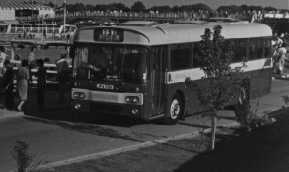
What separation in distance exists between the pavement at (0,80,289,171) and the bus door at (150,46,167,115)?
57cm

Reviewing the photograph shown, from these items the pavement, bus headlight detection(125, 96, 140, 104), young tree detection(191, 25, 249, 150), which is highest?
young tree detection(191, 25, 249, 150)

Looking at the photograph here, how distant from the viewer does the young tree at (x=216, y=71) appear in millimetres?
12297

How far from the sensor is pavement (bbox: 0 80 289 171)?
12.5 meters

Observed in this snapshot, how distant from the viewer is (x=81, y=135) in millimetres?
15125

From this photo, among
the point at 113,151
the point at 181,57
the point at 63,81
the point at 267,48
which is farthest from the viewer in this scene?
the point at 267,48

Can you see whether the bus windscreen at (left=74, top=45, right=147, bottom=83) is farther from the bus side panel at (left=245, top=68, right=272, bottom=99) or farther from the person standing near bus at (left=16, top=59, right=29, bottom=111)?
the bus side panel at (left=245, top=68, right=272, bottom=99)

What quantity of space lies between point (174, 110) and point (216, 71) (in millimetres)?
5213

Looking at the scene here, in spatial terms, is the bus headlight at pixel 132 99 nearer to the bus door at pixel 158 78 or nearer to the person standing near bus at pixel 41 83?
the bus door at pixel 158 78

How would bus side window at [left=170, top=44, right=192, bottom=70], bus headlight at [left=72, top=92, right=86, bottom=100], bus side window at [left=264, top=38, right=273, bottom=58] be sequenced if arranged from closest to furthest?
bus headlight at [left=72, top=92, right=86, bottom=100] → bus side window at [left=170, top=44, right=192, bottom=70] → bus side window at [left=264, top=38, right=273, bottom=58]

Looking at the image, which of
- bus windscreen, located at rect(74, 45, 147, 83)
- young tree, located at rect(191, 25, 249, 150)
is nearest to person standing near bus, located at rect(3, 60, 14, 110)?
bus windscreen, located at rect(74, 45, 147, 83)

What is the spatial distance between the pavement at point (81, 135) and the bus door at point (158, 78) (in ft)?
1.86

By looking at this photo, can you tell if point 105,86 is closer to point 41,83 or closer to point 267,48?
point 41,83

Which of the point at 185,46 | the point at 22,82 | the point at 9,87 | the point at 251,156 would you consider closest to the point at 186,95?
the point at 185,46

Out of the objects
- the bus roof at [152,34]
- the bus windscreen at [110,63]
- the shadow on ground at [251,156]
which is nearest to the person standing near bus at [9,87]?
the bus windscreen at [110,63]
